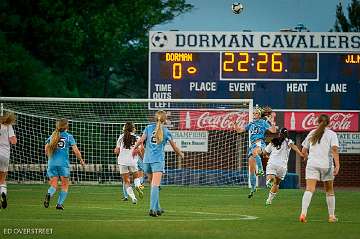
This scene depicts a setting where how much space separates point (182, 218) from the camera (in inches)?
846

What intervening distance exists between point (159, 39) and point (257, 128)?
8.04 m

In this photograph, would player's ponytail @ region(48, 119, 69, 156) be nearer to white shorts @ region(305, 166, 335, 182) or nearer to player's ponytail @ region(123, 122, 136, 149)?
player's ponytail @ region(123, 122, 136, 149)

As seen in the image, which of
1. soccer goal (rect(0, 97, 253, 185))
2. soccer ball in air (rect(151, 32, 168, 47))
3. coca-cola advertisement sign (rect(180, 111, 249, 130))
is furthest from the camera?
soccer goal (rect(0, 97, 253, 185))

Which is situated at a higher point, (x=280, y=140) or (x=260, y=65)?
(x=260, y=65)

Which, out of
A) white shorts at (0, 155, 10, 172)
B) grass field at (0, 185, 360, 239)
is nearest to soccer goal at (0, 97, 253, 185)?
grass field at (0, 185, 360, 239)

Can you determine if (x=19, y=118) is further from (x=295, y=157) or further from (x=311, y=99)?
(x=295, y=157)

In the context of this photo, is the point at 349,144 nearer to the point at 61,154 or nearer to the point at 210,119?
the point at 210,119

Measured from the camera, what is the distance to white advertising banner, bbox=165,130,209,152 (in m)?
41.3

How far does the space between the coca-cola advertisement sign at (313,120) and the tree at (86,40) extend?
19.1m

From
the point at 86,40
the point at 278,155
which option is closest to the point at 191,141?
the point at 278,155

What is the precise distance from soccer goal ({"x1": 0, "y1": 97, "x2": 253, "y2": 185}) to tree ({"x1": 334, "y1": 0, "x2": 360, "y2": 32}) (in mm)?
37900

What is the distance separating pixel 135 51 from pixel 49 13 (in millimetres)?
13229

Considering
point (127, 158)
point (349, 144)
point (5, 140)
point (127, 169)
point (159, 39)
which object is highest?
point (159, 39)

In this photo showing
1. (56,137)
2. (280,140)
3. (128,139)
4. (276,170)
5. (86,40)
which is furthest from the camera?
(86,40)
